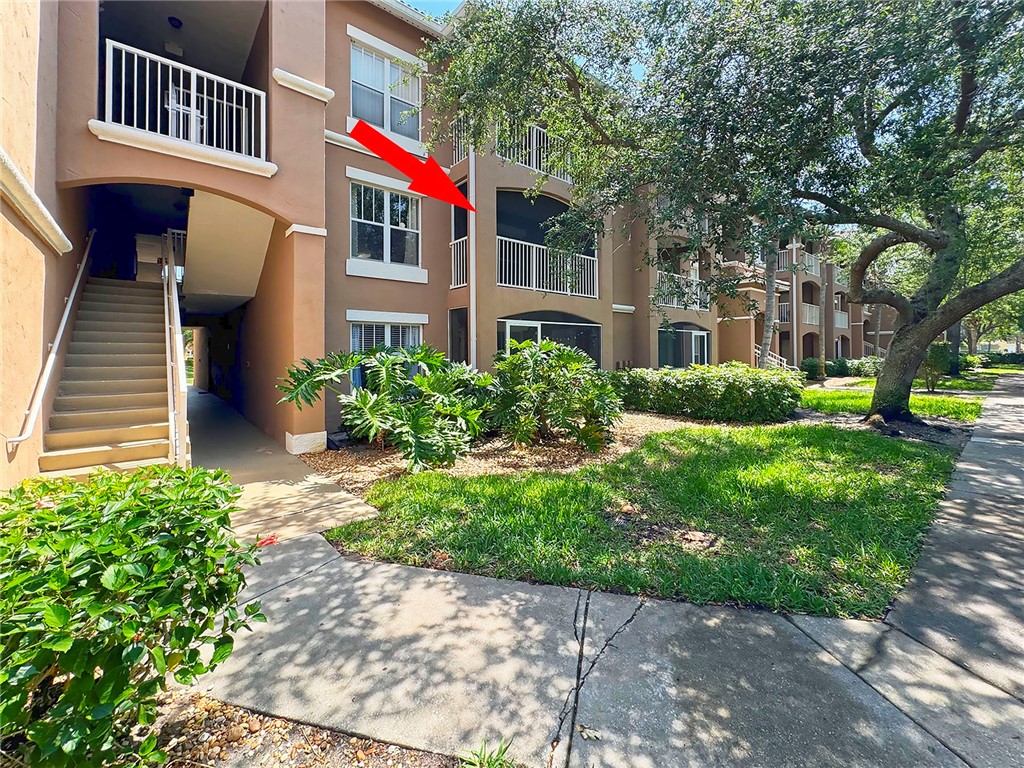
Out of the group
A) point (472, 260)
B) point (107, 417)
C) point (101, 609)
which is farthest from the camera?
point (472, 260)

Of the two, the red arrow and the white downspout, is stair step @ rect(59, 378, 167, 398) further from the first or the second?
the red arrow

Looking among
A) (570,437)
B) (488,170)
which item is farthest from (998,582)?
(488,170)

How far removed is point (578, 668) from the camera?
2453mm

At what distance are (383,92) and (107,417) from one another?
8.66 meters

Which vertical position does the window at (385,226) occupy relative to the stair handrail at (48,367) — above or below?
above

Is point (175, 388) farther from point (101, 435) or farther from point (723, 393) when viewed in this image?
point (723, 393)

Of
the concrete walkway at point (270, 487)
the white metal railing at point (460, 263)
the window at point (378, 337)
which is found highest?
the white metal railing at point (460, 263)

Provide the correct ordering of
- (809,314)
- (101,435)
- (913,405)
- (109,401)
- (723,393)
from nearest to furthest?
(101,435), (109,401), (723,393), (913,405), (809,314)

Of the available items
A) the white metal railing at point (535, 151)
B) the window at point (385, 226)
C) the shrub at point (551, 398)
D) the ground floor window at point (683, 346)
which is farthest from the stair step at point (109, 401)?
the ground floor window at point (683, 346)

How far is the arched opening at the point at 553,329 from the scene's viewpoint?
38.5 ft

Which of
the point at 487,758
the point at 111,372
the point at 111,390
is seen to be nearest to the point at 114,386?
the point at 111,390

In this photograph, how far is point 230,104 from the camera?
780cm

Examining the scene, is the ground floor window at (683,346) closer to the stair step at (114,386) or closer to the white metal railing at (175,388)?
the white metal railing at (175,388)

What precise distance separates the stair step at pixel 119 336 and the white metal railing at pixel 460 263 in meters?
6.11
